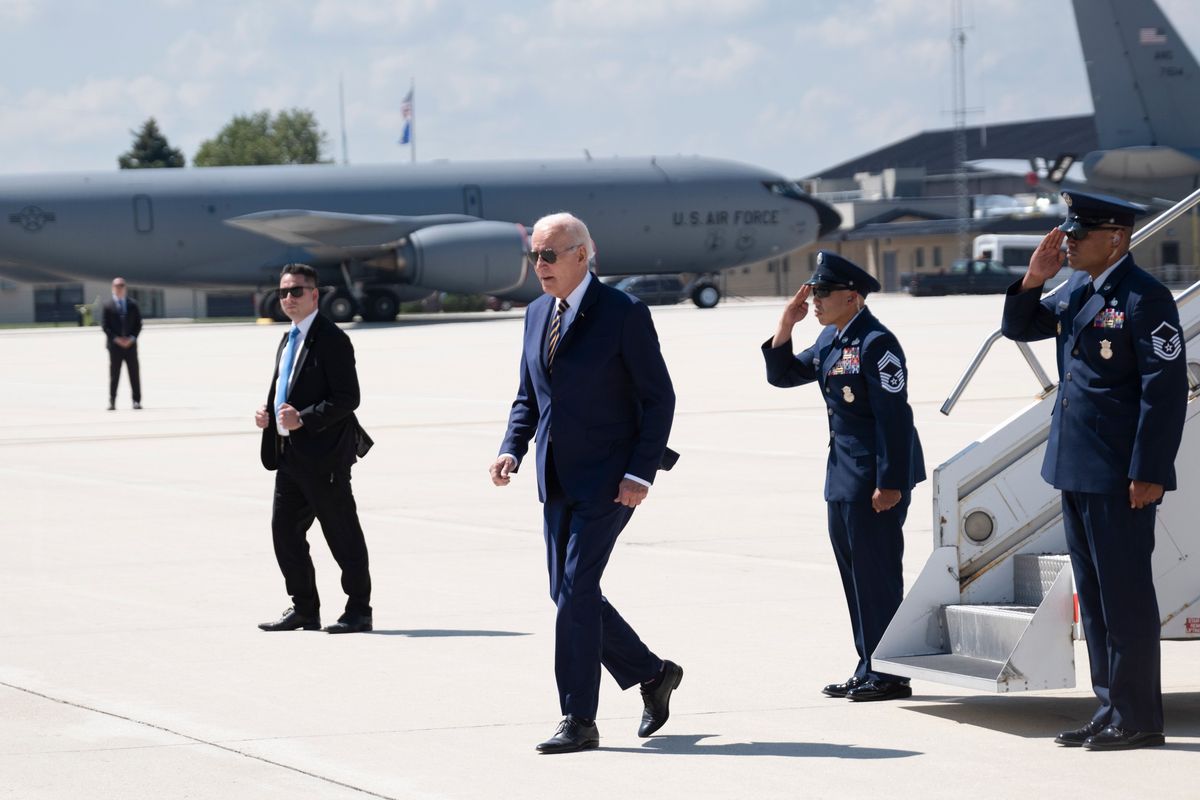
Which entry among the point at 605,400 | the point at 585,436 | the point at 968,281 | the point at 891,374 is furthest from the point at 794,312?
the point at 968,281

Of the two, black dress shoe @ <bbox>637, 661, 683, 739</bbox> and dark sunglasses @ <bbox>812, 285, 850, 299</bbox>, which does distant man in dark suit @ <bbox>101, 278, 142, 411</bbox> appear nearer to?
dark sunglasses @ <bbox>812, 285, 850, 299</bbox>

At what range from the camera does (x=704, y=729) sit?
630 centimetres

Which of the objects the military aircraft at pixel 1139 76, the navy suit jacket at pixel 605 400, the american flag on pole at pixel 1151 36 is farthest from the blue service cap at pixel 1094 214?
the american flag on pole at pixel 1151 36

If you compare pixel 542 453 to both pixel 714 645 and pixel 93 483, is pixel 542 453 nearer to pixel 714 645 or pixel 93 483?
pixel 714 645

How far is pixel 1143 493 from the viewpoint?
222 inches

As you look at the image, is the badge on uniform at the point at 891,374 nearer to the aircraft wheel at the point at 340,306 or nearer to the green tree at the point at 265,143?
the aircraft wheel at the point at 340,306

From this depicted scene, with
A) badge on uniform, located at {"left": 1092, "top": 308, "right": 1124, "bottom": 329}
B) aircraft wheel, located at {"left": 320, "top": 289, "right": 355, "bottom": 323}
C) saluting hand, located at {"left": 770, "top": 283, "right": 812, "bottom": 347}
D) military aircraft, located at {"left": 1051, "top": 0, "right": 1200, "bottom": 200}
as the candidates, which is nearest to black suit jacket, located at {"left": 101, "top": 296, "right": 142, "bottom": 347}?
saluting hand, located at {"left": 770, "top": 283, "right": 812, "bottom": 347}

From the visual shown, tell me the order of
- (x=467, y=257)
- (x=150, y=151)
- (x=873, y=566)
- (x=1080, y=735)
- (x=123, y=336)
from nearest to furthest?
(x=1080, y=735) < (x=873, y=566) < (x=123, y=336) < (x=467, y=257) < (x=150, y=151)

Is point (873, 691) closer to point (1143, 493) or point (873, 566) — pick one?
point (873, 566)

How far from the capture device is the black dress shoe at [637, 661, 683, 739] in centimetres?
625

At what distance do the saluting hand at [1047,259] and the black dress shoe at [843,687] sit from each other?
1.74m

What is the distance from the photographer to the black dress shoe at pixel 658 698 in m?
6.25

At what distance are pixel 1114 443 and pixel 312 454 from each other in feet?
13.7

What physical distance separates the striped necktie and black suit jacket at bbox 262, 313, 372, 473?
241cm
